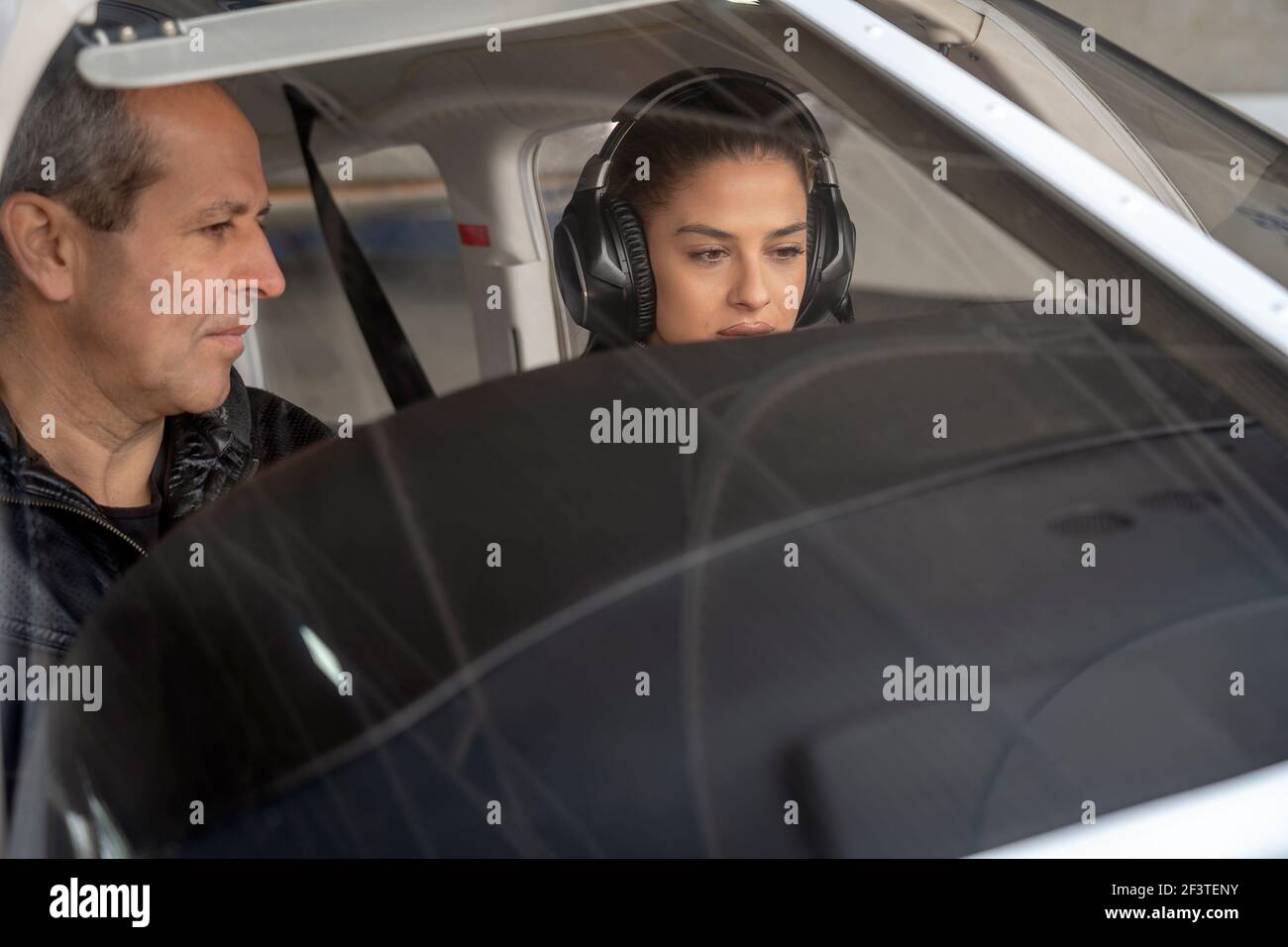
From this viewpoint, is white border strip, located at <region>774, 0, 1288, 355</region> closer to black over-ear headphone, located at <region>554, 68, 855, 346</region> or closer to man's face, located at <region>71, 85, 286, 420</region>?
black over-ear headphone, located at <region>554, 68, 855, 346</region>

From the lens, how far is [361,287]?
1.54 meters

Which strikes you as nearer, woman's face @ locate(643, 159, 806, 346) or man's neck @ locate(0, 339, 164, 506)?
man's neck @ locate(0, 339, 164, 506)

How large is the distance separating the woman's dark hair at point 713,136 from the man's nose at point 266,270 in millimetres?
331

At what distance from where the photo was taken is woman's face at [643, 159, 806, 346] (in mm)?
1276

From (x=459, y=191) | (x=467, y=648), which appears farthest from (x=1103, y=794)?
(x=459, y=191)

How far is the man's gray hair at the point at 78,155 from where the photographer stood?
1.05 m

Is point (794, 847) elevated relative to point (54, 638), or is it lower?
lower

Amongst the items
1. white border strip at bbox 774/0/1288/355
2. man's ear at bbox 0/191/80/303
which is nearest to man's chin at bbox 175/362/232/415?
man's ear at bbox 0/191/80/303

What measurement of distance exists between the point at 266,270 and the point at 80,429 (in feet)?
0.76

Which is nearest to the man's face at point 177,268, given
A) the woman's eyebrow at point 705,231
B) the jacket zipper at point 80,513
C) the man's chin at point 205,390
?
the man's chin at point 205,390

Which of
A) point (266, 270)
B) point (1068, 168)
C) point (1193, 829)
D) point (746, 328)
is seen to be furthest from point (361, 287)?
point (1193, 829)
